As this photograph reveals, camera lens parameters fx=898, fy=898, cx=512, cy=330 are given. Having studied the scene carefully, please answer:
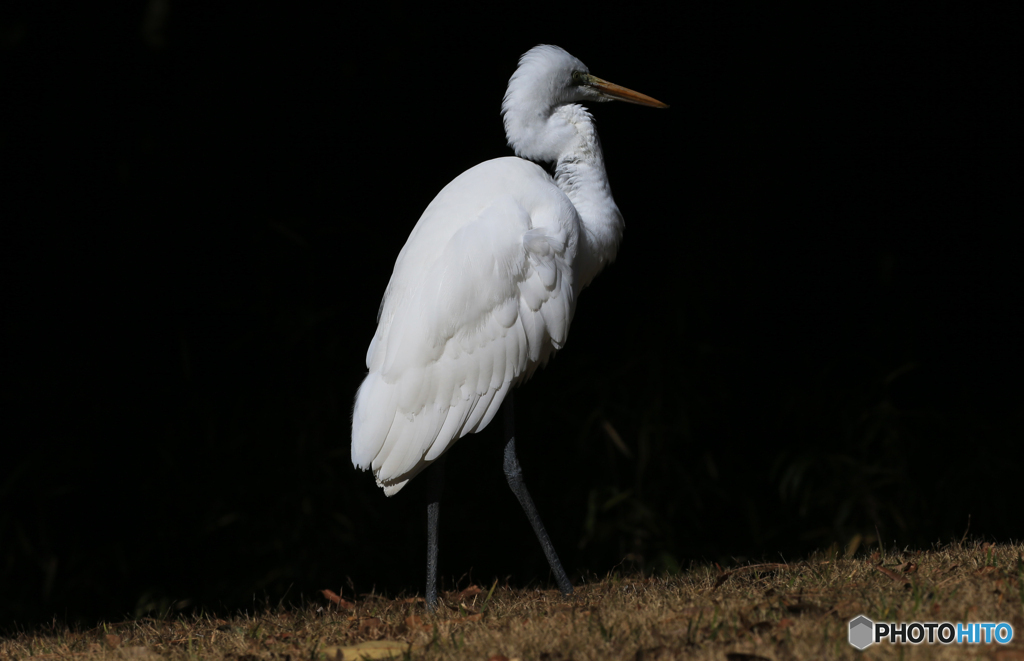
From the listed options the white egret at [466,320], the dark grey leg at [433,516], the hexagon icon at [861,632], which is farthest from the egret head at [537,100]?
the hexagon icon at [861,632]

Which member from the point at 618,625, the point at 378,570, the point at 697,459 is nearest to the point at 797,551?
the point at 697,459

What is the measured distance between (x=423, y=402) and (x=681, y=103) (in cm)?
201

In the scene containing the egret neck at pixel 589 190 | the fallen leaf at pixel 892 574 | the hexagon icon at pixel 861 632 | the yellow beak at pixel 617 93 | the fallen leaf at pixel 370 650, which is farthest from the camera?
the yellow beak at pixel 617 93

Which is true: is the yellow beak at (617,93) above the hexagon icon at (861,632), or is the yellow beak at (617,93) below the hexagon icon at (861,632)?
above

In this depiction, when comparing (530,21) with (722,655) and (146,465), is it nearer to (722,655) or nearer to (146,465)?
(146,465)

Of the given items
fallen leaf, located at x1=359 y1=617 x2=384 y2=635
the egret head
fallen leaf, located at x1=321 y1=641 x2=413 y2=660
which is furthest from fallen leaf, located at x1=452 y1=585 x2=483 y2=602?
the egret head

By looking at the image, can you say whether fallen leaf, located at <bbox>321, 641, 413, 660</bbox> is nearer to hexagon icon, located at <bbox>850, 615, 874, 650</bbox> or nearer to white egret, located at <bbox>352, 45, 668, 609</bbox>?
white egret, located at <bbox>352, 45, 668, 609</bbox>

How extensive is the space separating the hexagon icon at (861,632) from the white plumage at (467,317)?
102 centimetres

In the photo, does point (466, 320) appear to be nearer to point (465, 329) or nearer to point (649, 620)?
point (465, 329)

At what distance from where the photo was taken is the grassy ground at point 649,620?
4.70ft

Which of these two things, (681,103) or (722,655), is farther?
(681,103)

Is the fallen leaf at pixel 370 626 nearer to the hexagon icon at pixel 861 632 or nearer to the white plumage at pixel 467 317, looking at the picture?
the white plumage at pixel 467 317

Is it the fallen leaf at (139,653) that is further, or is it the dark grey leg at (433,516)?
the dark grey leg at (433,516)

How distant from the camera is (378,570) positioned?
11.7 ft
